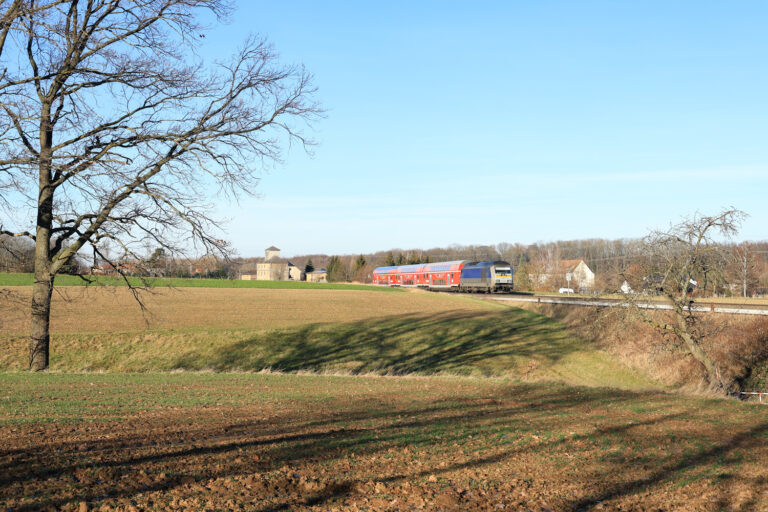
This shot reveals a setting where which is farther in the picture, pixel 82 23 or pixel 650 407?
pixel 82 23

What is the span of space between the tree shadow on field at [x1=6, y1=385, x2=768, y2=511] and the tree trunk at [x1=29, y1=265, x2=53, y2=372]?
10.8 m

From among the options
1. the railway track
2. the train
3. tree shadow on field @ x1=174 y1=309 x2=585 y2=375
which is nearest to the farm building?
the train

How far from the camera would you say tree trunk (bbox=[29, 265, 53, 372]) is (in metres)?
18.4

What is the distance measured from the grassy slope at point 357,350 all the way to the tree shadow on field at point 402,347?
0.18ft

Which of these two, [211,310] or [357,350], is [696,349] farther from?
[211,310]

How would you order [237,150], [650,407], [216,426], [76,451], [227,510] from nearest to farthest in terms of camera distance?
[227,510]
[76,451]
[216,426]
[650,407]
[237,150]

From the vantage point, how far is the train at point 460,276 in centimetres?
6469

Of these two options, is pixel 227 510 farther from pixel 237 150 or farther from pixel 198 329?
pixel 198 329

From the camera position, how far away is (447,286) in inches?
2842

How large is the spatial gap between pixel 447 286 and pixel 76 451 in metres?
65.8

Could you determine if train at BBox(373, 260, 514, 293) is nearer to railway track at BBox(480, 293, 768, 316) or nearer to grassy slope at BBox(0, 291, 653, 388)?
railway track at BBox(480, 293, 768, 316)

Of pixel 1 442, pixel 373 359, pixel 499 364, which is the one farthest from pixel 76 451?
pixel 499 364

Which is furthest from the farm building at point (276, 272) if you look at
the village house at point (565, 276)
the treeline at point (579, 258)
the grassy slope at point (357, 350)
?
the grassy slope at point (357, 350)

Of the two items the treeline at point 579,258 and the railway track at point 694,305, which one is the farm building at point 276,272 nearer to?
the treeline at point 579,258
